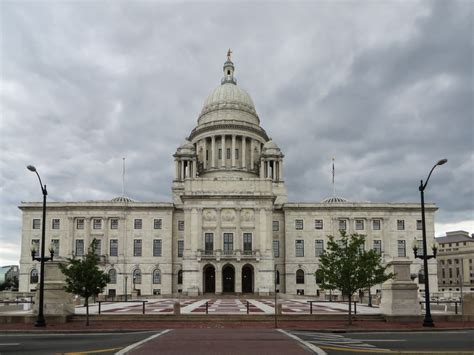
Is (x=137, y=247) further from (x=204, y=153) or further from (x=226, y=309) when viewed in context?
(x=226, y=309)

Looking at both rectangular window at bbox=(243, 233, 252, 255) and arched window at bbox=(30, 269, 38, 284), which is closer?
rectangular window at bbox=(243, 233, 252, 255)

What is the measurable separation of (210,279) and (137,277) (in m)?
11.9

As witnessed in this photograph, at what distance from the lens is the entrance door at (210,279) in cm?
8012

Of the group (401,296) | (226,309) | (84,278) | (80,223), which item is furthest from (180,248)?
(401,296)

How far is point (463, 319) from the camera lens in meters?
29.5

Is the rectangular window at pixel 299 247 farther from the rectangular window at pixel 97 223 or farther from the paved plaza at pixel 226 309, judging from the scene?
the rectangular window at pixel 97 223

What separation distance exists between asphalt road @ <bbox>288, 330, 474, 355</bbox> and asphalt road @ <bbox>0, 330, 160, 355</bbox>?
734cm

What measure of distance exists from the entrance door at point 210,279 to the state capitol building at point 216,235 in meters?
0.16

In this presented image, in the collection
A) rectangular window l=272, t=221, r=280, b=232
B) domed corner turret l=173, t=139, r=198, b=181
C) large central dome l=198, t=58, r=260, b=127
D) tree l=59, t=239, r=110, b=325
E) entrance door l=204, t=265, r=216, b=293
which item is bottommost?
entrance door l=204, t=265, r=216, b=293

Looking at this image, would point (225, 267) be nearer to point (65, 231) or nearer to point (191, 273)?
point (191, 273)

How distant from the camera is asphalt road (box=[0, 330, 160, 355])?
1680 centimetres

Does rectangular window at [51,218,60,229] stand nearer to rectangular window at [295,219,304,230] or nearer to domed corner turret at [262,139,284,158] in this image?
domed corner turret at [262,139,284,158]

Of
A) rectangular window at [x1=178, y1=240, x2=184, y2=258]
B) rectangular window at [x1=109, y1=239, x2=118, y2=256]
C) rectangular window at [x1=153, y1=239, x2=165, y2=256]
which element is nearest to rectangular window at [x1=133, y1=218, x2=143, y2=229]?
rectangular window at [x1=153, y1=239, x2=165, y2=256]

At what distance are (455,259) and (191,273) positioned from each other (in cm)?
9509
